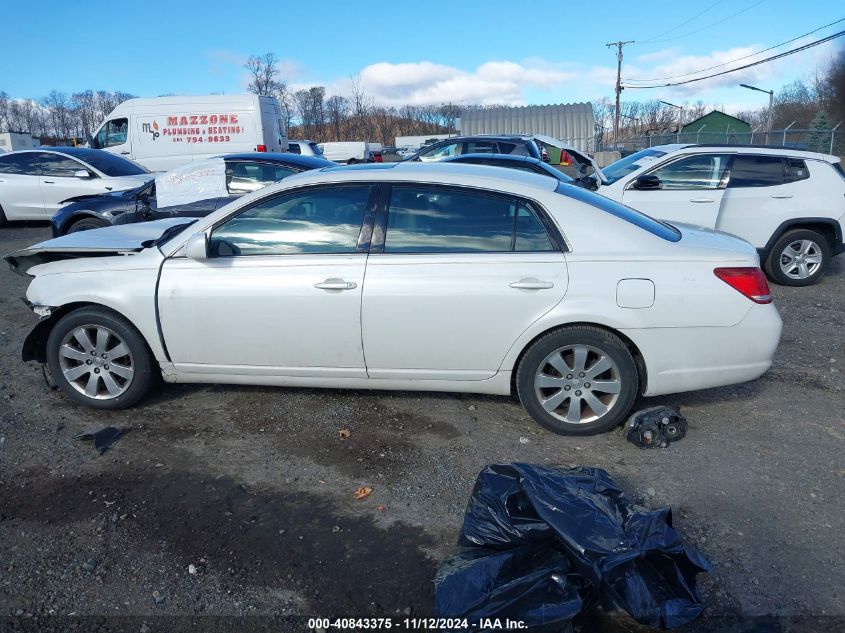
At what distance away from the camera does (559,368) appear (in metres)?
4.00

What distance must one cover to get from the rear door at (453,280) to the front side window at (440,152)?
1018 cm

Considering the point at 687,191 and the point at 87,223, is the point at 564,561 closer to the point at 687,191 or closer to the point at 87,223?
the point at 687,191

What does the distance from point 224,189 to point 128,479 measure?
519 cm

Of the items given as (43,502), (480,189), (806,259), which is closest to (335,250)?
(480,189)

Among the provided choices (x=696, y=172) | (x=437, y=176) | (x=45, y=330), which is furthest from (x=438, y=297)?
(x=696, y=172)

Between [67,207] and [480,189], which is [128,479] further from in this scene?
[67,207]

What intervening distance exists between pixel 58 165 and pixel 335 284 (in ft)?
34.6

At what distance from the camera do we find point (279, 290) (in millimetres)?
4066

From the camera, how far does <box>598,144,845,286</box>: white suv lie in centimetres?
815

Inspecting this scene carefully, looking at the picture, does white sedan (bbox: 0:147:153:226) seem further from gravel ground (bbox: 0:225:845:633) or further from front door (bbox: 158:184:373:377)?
front door (bbox: 158:184:373:377)

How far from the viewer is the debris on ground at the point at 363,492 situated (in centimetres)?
351

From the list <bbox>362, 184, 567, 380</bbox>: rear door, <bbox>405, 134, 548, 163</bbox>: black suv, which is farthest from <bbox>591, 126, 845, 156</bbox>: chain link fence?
<bbox>362, 184, 567, 380</bbox>: rear door

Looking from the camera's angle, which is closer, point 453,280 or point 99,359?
point 453,280

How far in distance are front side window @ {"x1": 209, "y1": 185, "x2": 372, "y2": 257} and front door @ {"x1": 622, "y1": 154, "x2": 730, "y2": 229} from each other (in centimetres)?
530
